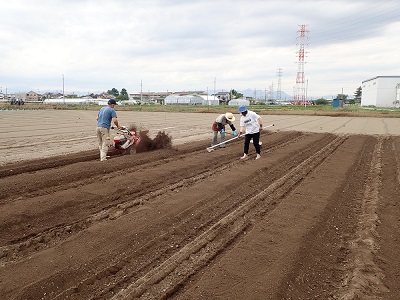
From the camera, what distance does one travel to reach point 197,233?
4.77m

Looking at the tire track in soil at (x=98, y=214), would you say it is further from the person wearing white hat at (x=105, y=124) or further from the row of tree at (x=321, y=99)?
the row of tree at (x=321, y=99)

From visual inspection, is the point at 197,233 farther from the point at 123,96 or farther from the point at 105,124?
the point at 123,96

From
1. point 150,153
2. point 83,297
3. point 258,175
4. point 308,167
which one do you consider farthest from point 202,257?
point 150,153

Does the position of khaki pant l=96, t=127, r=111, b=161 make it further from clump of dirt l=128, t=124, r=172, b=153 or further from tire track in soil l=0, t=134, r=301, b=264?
tire track in soil l=0, t=134, r=301, b=264

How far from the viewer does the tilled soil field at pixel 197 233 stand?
11.3 feet

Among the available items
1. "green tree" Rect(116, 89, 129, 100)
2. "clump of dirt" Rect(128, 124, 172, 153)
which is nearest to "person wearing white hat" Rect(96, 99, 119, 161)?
"clump of dirt" Rect(128, 124, 172, 153)

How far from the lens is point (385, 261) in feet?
13.2

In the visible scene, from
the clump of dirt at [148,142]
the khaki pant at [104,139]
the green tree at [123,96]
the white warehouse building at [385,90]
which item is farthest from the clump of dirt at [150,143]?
the green tree at [123,96]

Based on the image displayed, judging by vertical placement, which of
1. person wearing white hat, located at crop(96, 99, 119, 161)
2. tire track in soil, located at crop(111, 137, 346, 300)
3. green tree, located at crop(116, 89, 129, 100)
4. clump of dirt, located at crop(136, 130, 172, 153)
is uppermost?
green tree, located at crop(116, 89, 129, 100)

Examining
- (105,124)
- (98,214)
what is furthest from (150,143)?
(98,214)

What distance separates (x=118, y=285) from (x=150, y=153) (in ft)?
24.8

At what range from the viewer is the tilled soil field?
3.46 metres

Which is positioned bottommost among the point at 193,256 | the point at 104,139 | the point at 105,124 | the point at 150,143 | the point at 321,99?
the point at 193,256

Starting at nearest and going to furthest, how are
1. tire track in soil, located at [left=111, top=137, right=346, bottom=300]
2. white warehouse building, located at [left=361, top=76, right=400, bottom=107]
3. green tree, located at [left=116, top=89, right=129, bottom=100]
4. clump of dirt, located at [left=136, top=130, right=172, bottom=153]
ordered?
1. tire track in soil, located at [left=111, top=137, right=346, bottom=300]
2. clump of dirt, located at [left=136, top=130, right=172, bottom=153]
3. white warehouse building, located at [left=361, top=76, right=400, bottom=107]
4. green tree, located at [left=116, top=89, right=129, bottom=100]
